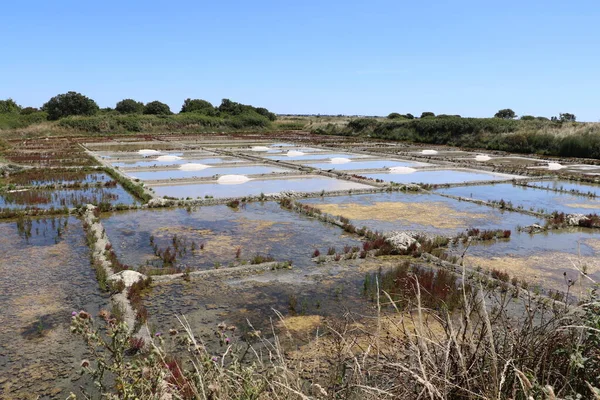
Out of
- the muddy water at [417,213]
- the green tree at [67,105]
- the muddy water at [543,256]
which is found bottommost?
the muddy water at [543,256]

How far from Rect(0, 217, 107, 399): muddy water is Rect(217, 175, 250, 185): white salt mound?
8.48 m

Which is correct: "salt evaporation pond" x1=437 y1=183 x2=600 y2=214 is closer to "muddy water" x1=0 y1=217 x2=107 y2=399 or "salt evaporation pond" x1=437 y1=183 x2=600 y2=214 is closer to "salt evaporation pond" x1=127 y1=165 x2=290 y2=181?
"salt evaporation pond" x1=127 y1=165 x2=290 y2=181

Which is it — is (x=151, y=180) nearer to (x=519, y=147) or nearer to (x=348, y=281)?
(x=348, y=281)

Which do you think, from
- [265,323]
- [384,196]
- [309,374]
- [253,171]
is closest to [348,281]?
[265,323]

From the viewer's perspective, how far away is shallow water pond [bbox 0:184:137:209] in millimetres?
14305

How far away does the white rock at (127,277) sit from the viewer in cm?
754

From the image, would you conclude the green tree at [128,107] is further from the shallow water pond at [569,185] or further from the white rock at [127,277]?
the white rock at [127,277]

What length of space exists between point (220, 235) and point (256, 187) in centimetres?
732

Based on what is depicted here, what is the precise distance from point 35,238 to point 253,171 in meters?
13.1

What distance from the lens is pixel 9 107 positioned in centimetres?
6869

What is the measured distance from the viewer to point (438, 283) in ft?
25.7

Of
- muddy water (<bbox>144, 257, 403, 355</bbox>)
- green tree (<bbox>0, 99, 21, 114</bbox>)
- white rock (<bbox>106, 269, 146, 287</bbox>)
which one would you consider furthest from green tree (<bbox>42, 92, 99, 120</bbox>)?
muddy water (<bbox>144, 257, 403, 355</bbox>)

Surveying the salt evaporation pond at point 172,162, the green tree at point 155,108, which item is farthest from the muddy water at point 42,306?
the green tree at point 155,108

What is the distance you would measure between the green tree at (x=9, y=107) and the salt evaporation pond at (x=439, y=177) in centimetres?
6402
